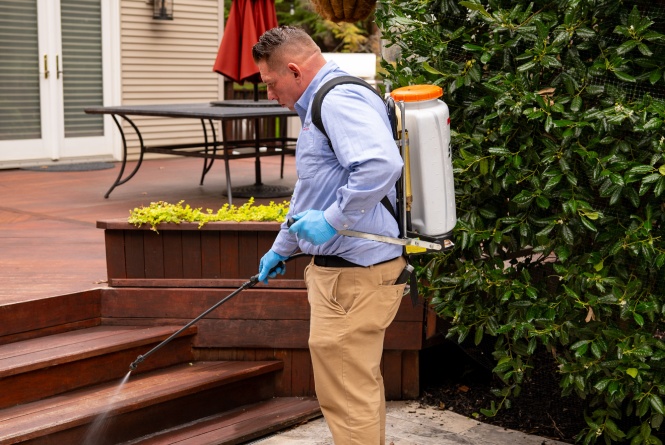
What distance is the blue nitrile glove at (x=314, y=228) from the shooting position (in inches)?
111

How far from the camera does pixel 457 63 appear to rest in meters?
3.78

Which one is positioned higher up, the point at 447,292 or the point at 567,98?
the point at 567,98

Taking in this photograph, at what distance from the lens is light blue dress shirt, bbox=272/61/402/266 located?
9.03 feet

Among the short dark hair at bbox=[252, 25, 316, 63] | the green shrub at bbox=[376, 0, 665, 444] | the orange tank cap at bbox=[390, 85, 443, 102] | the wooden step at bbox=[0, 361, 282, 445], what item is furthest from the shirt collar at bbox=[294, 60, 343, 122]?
the wooden step at bbox=[0, 361, 282, 445]

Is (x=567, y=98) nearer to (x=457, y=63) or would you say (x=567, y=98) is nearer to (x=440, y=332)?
(x=457, y=63)

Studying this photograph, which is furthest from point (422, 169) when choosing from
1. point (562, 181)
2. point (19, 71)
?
point (19, 71)

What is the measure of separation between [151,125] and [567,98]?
7.99 meters

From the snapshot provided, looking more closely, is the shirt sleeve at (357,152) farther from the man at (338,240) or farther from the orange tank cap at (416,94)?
the orange tank cap at (416,94)

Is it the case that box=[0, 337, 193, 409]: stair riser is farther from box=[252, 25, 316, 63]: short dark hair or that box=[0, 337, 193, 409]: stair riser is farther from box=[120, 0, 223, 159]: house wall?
box=[120, 0, 223, 159]: house wall

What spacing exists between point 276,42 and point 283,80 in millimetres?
131

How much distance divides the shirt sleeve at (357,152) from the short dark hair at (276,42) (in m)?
0.26

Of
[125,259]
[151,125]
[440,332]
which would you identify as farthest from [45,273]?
[151,125]

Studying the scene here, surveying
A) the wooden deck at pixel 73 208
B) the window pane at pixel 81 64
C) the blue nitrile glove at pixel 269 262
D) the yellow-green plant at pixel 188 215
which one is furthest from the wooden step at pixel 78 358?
the window pane at pixel 81 64

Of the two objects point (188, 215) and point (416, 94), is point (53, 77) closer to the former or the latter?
point (188, 215)
